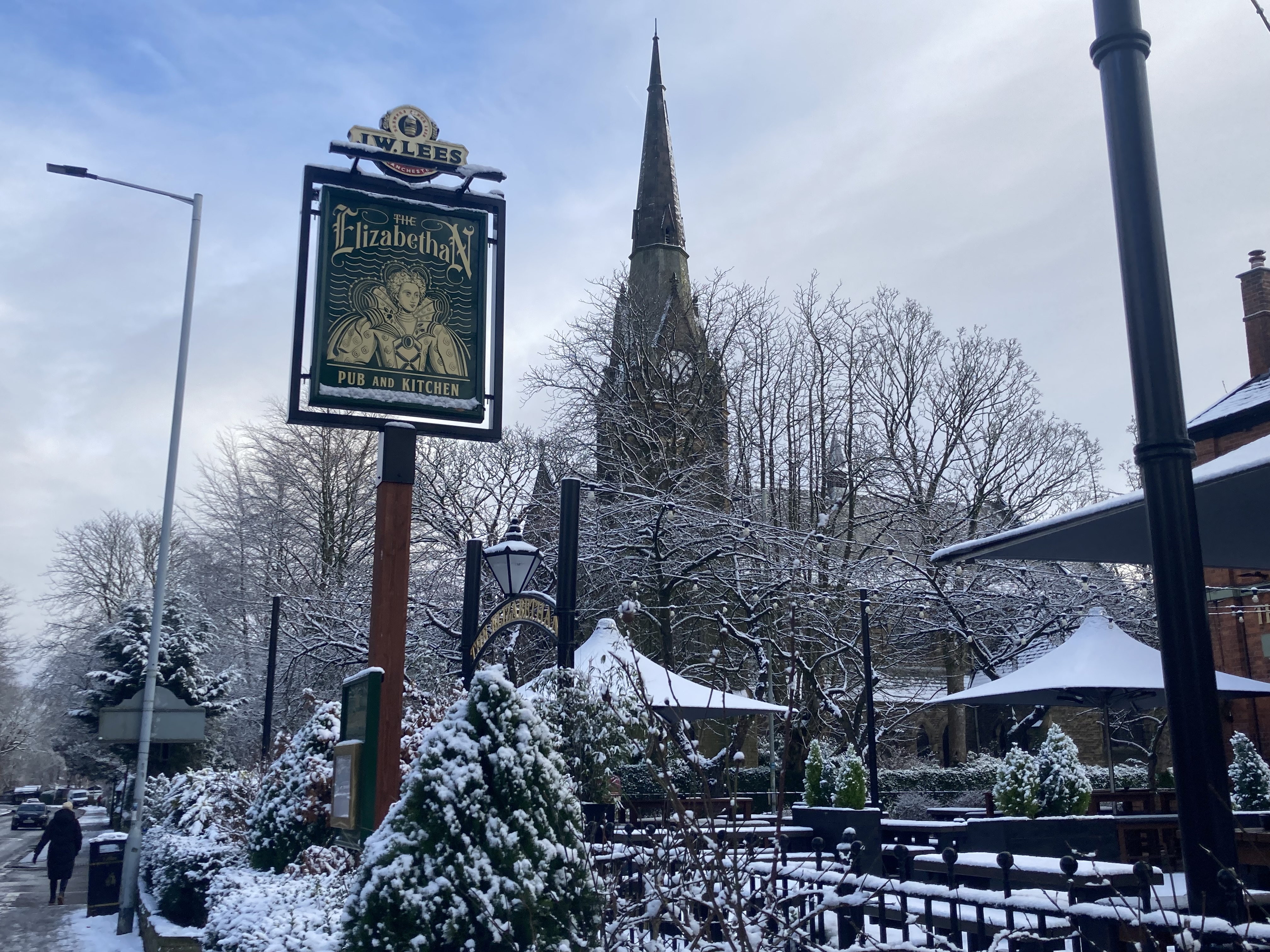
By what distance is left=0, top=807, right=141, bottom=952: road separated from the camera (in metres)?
13.1

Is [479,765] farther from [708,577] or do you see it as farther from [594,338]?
[594,338]

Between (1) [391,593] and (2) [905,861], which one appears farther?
(1) [391,593]

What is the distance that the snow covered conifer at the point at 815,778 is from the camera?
50.7ft

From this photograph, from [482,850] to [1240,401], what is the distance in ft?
73.3

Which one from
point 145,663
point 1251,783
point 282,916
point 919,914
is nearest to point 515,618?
point 282,916

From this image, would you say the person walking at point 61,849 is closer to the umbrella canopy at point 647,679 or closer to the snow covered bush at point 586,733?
the umbrella canopy at point 647,679

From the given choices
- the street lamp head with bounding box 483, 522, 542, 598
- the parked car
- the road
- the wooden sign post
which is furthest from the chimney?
the parked car

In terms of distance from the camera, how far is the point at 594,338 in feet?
92.6

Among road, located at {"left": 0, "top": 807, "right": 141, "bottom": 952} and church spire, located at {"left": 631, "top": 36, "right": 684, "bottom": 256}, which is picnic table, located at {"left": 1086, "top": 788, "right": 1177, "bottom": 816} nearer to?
road, located at {"left": 0, "top": 807, "right": 141, "bottom": 952}

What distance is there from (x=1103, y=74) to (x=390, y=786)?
20.2 feet

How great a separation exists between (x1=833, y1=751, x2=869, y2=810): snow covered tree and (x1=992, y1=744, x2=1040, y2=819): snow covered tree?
260 cm

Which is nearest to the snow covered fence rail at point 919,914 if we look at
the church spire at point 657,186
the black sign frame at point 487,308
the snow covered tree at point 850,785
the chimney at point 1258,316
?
the black sign frame at point 487,308

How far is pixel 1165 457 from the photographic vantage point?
3.07 m

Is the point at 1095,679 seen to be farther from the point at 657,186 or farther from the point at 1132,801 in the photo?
the point at 657,186
